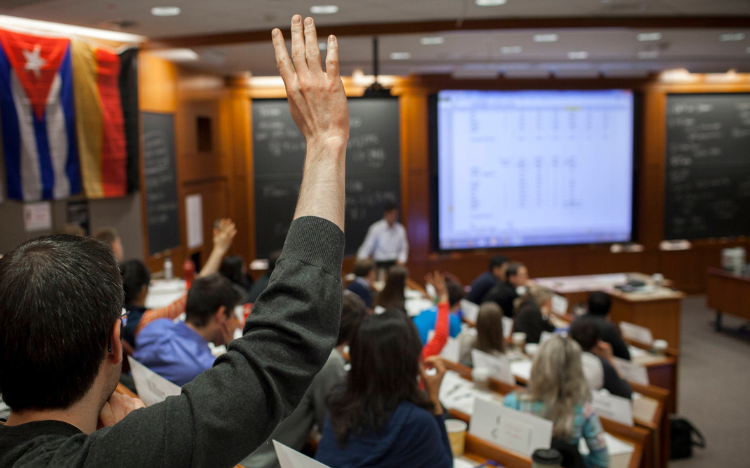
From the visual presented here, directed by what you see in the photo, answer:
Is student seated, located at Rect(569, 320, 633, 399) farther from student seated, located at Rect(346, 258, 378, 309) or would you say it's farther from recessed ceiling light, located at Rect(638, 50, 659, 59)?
recessed ceiling light, located at Rect(638, 50, 659, 59)

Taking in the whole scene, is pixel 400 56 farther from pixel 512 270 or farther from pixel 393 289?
pixel 393 289

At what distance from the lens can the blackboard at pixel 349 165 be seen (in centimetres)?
761

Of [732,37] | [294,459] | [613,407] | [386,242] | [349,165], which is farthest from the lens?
[349,165]

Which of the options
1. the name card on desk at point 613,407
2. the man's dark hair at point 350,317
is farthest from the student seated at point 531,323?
the man's dark hair at point 350,317

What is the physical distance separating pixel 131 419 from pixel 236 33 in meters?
5.07

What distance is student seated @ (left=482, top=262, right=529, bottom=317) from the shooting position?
5109 millimetres

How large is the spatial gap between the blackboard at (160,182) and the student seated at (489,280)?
120 inches

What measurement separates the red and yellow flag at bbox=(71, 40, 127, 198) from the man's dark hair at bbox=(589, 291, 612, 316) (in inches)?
155

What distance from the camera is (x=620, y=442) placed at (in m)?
2.81

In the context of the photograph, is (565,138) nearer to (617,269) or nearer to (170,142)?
(617,269)

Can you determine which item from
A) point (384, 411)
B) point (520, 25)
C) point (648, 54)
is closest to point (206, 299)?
point (384, 411)

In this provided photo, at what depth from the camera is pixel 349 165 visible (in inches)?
302

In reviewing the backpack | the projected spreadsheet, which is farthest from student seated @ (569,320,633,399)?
the projected spreadsheet

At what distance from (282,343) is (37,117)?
168 inches
